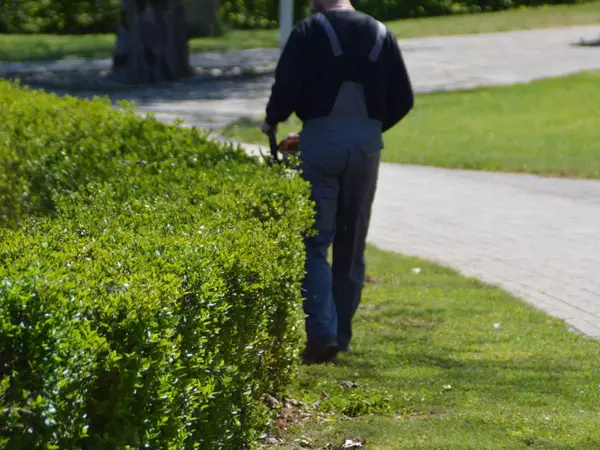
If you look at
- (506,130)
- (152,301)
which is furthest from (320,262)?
(506,130)

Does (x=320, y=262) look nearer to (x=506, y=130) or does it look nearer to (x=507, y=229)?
(x=507, y=229)

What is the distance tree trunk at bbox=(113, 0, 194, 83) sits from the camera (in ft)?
79.4

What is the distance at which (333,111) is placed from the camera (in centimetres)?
634

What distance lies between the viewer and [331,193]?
21.1 feet

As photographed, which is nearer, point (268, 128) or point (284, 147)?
point (268, 128)

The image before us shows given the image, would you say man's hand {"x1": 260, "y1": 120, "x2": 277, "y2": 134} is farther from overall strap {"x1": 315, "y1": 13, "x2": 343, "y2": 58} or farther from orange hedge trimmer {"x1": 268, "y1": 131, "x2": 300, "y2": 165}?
overall strap {"x1": 315, "y1": 13, "x2": 343, "y2": 58}

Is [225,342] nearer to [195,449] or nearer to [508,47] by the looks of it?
[195,449]

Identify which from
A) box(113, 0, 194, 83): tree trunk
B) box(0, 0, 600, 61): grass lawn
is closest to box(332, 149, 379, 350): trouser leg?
box(113, 0, 194, 83): tree trunk

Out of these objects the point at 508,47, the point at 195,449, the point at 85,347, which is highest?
the point at 85,347

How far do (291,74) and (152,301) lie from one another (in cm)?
293

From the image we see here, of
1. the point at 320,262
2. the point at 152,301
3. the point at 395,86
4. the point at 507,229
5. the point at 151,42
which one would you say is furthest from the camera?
the point at 151,42

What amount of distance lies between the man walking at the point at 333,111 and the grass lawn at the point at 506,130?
841 centimetres

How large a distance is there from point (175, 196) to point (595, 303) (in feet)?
12.1

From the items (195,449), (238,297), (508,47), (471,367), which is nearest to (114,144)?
(471,367)
